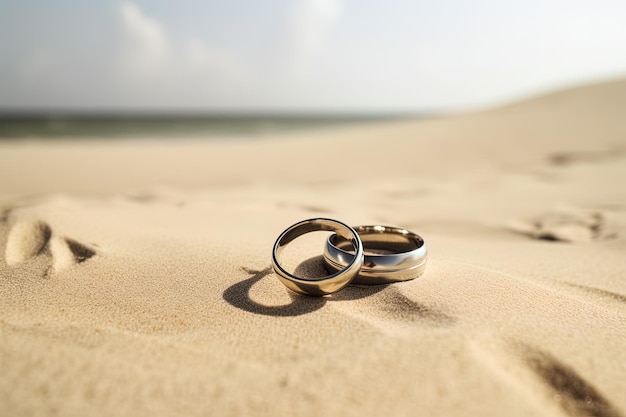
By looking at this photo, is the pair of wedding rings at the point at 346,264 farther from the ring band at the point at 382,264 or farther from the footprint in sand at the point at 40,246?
the footprint in sand at the point at 40,246

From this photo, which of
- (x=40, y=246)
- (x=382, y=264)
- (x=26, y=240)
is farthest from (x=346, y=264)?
(x=26, y=240)

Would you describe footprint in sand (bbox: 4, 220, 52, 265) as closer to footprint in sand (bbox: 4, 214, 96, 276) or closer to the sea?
footprint in sand (bbox: 4, 214, 96, 276)

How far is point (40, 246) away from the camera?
2.03m

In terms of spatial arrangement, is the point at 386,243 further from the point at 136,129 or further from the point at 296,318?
the point at 136,129

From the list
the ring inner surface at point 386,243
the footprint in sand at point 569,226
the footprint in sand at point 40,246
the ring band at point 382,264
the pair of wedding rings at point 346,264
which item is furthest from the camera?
the footprint in sand at point 569,226

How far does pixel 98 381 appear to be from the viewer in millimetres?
1165

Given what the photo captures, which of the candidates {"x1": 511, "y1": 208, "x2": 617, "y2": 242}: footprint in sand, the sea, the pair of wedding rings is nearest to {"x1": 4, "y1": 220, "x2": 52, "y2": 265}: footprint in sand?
the pair of wedding rings

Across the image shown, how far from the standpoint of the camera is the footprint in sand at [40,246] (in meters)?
1.90

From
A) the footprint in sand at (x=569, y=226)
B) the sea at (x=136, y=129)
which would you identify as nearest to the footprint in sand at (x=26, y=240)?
the footprint in sand at (x=569, y=226)

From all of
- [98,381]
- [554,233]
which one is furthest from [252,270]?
[554,233]

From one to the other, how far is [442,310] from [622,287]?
969 mm

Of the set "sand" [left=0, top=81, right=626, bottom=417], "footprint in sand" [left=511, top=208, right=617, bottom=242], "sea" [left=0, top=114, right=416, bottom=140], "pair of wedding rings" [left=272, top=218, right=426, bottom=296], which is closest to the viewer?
"sand" [left=0, top=81, right=626, bottom=417]

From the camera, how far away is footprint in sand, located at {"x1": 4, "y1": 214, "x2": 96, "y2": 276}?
1900 millimetres

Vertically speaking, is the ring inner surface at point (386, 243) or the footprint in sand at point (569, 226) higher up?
the footprint in sand at point (569, 226)
